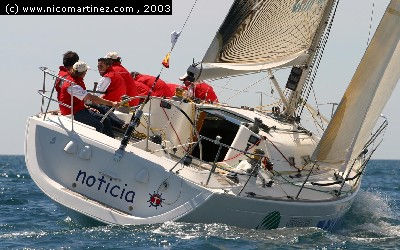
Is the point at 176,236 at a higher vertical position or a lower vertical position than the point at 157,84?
lower

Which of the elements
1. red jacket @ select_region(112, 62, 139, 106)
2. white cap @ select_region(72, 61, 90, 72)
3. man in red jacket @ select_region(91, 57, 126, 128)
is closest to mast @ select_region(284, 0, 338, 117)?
red jacket @ select_region(112, 62, 139, 106)

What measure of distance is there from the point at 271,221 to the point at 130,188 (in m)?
1.62

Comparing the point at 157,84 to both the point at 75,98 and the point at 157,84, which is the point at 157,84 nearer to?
the point at 157,84

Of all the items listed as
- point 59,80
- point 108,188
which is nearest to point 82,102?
point 59,80

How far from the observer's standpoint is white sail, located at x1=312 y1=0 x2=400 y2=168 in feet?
40.8

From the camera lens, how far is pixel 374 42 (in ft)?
41.2

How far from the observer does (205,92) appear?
15602 millimetres

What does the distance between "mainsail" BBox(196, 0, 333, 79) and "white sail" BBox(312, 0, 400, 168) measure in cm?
103

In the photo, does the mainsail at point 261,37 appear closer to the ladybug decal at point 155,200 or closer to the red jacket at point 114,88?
the red jacket at point 114,88

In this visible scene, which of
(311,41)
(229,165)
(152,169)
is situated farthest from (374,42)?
(152,169)

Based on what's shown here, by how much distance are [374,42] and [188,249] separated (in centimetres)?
403

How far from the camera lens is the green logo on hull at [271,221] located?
11325mm

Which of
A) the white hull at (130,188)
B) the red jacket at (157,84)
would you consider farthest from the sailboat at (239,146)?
the red jacket at (157,84)

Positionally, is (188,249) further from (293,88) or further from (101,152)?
(293,88)
